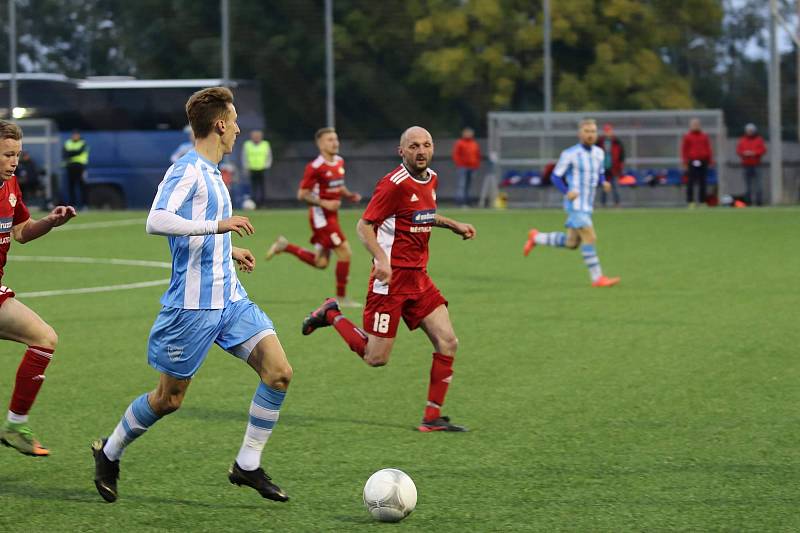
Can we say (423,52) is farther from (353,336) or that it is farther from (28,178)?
(353,336)

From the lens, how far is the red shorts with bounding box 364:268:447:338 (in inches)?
317

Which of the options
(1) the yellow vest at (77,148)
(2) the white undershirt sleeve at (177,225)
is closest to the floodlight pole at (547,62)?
(1) the yellow vest at (77,148)

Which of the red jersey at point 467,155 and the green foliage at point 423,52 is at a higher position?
the green foliage at point 423,52

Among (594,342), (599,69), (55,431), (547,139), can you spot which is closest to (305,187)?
(594,342)

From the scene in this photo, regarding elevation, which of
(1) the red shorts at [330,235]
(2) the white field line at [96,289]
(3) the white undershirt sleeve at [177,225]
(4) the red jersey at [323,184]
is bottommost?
(2) the white field line at [96,289]

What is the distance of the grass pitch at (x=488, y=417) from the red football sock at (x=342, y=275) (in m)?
0.37

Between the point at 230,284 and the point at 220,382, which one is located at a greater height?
the point at 230,284

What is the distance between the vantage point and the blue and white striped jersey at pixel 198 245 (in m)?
5.96

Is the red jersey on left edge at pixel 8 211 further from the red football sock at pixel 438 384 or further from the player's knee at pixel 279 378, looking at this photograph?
the red football sock at pixel 438 384

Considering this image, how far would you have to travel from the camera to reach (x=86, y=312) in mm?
13758

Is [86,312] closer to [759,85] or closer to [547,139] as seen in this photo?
[547,139]

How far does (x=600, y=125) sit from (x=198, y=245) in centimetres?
2781

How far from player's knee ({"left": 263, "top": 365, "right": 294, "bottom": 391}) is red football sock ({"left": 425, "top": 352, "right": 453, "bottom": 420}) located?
195 cm

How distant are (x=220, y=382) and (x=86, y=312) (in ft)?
14.9
